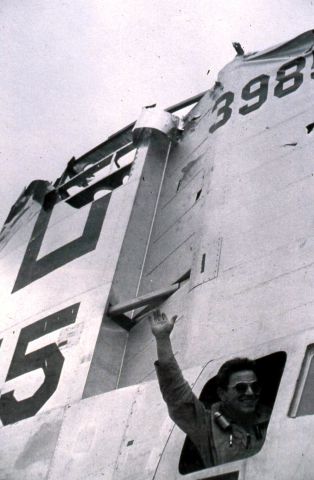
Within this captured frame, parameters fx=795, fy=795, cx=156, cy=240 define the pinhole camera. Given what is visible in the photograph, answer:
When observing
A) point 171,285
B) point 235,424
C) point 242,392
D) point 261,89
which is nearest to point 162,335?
point 242,392

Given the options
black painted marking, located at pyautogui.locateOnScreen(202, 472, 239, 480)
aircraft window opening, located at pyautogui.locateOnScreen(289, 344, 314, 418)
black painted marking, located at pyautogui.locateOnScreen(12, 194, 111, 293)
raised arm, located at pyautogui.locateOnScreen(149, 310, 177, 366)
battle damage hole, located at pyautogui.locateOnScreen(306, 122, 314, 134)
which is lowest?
black painted marking, located at pyautogui.locateOnScreen(12, 194, 111, 293)

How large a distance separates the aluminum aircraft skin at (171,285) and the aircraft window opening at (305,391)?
11mm

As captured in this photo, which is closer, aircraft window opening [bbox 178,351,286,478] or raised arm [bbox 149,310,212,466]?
aircraft window opening [bbox 178,351,286,478]

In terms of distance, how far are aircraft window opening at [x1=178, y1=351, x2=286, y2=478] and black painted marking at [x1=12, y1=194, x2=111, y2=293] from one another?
166 inches

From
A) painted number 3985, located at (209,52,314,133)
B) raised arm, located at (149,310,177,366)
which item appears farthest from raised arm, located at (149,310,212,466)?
painted number 3985, located at (209,52,314,133)

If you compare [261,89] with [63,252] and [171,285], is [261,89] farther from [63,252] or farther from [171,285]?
[63,252]

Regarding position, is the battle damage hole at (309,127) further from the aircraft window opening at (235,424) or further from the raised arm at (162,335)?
the raised arm at (162,335)

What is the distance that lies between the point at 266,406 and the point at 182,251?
3.65 meters

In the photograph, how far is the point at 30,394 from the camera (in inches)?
337

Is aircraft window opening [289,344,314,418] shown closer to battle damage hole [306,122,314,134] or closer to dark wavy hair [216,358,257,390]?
dark wavy hair [216,358,257,390]

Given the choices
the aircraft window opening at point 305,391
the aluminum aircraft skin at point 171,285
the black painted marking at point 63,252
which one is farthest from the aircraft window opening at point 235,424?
the black painted marking at point 63,252

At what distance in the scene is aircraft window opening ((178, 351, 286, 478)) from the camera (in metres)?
5.51

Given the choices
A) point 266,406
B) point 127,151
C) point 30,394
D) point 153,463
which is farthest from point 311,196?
point 127,151

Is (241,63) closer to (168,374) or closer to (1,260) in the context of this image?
(1,260)
